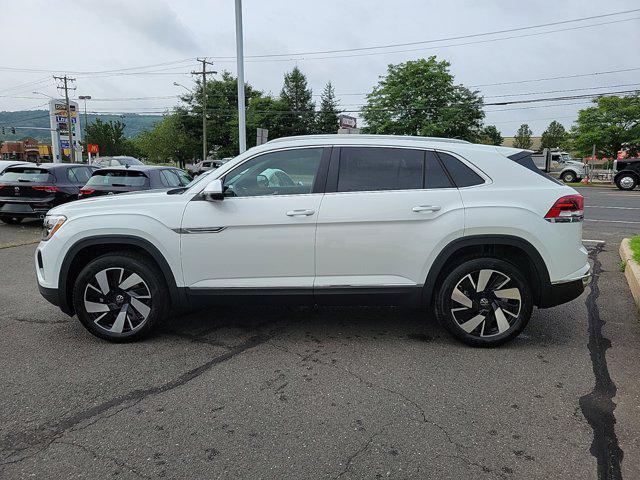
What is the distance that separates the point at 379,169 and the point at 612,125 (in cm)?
4177

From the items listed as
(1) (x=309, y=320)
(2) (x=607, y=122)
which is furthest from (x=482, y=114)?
(1) (x=309, y=320)

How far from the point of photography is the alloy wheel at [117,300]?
4.08m

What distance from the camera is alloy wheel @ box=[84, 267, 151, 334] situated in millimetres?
4078

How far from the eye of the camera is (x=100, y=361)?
3.82 m

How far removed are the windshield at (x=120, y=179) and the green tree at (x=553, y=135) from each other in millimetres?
83889

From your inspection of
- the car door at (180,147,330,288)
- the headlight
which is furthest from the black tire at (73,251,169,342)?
the headlight

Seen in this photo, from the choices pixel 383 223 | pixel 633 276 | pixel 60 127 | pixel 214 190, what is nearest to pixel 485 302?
pixel 383 223

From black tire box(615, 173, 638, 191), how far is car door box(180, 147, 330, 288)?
27.3 m

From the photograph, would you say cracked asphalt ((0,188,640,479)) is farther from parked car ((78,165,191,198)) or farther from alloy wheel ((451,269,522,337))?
parked car ((78,165,191,198))

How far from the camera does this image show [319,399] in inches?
126

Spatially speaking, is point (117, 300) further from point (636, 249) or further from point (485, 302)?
point (636, 249)

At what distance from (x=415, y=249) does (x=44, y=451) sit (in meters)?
2.90

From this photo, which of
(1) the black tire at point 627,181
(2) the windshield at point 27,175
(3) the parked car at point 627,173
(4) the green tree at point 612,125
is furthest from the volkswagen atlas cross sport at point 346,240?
(4) the green tree at point 612,125

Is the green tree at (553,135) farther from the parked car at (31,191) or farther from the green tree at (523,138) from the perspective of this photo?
the parked car at (31,191)
